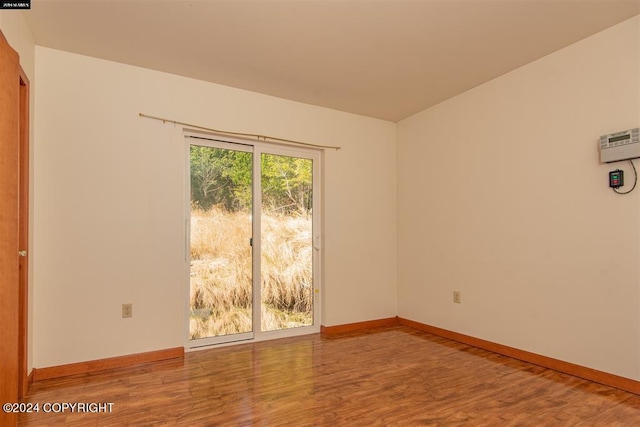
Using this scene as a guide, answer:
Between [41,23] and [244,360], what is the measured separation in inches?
113

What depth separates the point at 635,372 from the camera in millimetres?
2352

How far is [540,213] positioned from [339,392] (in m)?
2.13

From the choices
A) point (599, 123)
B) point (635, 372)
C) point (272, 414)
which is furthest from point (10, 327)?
point (599, 123)

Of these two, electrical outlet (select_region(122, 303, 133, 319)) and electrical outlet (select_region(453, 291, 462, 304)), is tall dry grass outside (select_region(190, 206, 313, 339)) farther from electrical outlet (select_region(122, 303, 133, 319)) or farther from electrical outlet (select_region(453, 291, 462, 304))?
electrical outlet (select_region(453, 291, 462, 304))

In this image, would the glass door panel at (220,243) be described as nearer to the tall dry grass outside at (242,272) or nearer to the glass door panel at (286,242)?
the tall dry grass outside at (242,272)

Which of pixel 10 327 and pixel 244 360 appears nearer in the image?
pixel 10 327

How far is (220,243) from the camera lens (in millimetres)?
3465

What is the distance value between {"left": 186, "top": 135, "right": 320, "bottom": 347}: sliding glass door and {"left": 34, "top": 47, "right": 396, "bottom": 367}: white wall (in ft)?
0.68

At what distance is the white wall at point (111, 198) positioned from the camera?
106 inches

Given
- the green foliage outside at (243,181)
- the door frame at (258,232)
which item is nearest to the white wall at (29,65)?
the door frame at (258,232)

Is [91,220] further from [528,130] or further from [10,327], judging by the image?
[528,130]

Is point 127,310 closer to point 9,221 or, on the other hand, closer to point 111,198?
point 111,198

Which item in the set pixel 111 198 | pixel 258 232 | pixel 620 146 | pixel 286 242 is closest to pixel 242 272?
pixel 258 232

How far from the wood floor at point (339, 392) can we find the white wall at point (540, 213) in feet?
1.31
